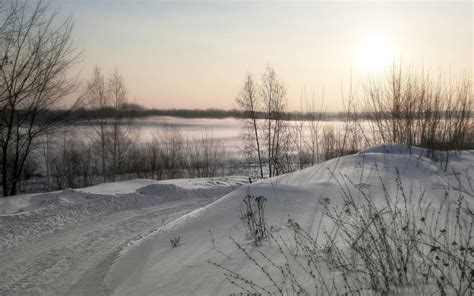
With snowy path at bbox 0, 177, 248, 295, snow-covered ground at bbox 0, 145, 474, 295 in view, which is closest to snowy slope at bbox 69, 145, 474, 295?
snow-covered ground at bbox 0, 145, 474, 295

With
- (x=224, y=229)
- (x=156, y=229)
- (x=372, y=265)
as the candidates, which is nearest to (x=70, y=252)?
(x=156, y=229)

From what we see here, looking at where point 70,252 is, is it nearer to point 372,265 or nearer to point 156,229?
point 156,229

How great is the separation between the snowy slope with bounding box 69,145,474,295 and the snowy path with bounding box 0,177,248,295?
239 mm

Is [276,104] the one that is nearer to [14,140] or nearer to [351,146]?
[351,146]

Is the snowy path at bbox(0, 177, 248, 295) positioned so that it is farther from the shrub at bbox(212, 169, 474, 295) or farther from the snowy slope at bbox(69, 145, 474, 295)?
the shrub at bbox(212, 169, 474, 295)

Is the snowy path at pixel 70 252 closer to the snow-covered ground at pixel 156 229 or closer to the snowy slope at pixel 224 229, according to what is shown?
the snow-covered ground at pixel 156 229

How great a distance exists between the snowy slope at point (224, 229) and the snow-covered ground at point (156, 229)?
1cm

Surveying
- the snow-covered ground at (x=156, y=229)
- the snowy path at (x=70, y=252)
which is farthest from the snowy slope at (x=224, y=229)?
the snowy path at (x=70, y=252)

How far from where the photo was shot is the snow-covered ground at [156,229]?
4082mm

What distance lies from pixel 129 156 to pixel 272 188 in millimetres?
18132

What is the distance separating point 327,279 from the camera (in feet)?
10.3

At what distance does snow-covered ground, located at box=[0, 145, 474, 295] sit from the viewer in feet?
13.4

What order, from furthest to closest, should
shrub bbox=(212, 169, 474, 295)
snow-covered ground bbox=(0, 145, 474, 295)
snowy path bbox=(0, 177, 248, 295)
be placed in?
snowy path bbox=(0, 177, 248, 295) < snow-covered ground bbox=(0, 145, 474, 295) < shrub bbox=(212, 169, 474, 295)

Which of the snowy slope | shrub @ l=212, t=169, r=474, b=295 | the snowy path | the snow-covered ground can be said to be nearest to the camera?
shrub @ l=212, t=169, r=474, b=295
